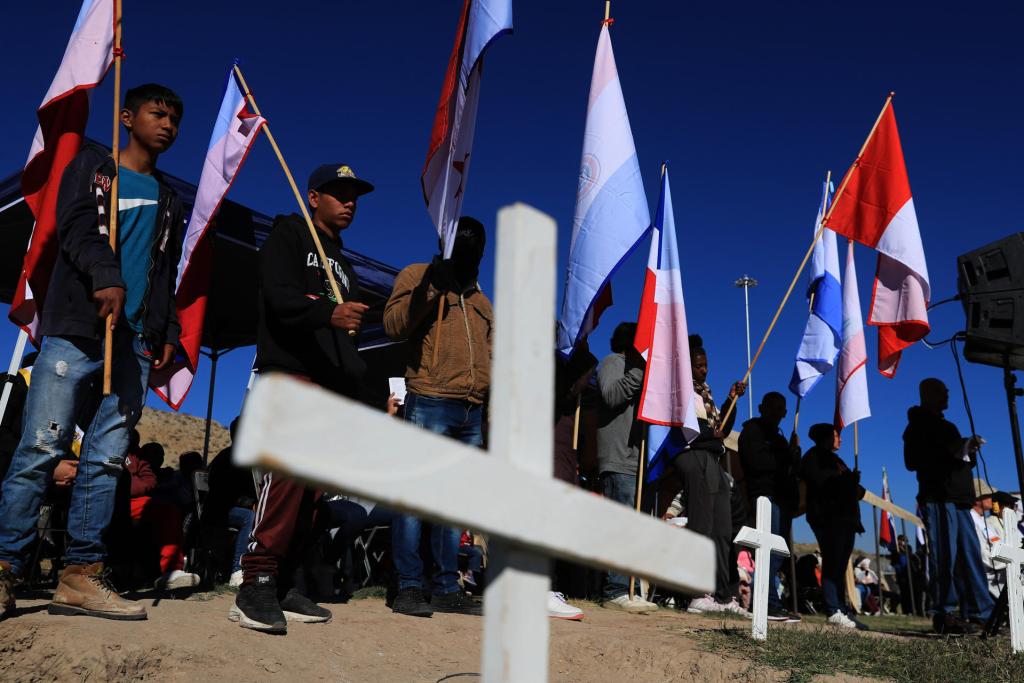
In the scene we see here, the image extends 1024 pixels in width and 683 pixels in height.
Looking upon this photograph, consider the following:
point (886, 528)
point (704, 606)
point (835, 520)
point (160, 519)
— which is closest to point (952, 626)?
point (835, 520)

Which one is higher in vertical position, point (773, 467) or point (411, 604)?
point (773, 467)

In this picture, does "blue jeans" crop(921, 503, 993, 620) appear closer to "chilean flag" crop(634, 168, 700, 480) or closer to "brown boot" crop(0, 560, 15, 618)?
"chilean flag" crop(634, 168, 700, 480)

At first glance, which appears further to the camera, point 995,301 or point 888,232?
point 888,232

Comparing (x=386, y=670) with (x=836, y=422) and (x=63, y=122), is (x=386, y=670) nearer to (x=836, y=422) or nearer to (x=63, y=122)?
(x=63, y=122)

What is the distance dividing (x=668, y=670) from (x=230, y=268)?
17.6ft

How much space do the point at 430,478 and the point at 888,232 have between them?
6.71m

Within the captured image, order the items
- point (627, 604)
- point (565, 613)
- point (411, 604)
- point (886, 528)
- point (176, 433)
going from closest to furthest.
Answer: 1. point (411, 604)
2. point (565, 613)
3. point (627, 604)
4. point (886, 528)
5. point (176, 433)

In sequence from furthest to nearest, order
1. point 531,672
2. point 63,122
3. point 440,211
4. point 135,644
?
point 440,211
point 63,122
point 135,644
point 531,672

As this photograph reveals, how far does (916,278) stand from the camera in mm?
6645

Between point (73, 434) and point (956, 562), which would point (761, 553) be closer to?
point (956, 562)

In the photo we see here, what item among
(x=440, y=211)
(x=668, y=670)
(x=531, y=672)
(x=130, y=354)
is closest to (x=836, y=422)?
(x=668, y=670)

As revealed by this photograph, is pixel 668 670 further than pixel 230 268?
No

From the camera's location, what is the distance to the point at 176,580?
4996mm

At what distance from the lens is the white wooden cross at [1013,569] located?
5.00 metres
